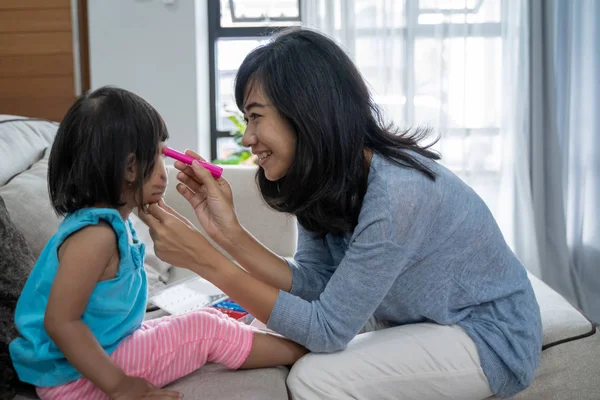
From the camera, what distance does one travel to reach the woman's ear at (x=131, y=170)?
1174 mm

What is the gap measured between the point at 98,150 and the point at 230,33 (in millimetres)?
2488

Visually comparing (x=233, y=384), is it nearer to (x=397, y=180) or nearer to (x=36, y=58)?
(x=397, y=180)

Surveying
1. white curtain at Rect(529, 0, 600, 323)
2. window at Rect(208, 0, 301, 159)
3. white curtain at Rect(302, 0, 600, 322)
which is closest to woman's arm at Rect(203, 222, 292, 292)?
white curtain at Rect(302, 0, 600, 322)

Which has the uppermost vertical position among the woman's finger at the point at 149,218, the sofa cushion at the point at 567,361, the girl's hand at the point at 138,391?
the woman's finger at the point at 149,218

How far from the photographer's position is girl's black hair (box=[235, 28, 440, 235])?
121 cm

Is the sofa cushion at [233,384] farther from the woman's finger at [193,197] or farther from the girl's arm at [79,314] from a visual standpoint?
the woman's finger at [193,197]

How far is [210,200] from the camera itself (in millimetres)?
1316

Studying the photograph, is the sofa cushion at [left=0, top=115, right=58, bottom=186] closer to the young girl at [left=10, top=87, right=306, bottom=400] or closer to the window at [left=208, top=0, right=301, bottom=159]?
the young girl at [left=10, top=87, right=306, bottom=400]

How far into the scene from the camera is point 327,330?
1.20 m

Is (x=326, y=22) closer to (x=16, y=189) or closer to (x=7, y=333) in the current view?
(x=16, y=189)

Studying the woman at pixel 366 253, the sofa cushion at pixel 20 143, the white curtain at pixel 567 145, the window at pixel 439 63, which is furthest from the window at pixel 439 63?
the woman at pixel 366 253

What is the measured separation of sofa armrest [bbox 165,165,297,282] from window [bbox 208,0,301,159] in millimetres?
1206

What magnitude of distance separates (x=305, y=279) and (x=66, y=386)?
1.78 ft

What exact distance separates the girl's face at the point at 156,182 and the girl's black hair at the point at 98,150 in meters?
0.03
